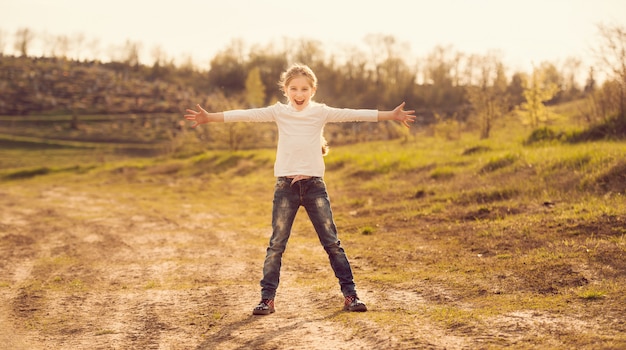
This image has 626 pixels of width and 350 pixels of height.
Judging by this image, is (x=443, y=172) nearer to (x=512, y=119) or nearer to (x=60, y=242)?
(x=60, y=242)

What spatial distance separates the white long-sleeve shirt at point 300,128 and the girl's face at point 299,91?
0.19ft

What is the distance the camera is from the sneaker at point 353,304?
5922 millimetres

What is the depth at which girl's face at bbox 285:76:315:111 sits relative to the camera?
6.22 metres

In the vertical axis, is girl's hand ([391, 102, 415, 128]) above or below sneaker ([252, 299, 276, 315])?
above

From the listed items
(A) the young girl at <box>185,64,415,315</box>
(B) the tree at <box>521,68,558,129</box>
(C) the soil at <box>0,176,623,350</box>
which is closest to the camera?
(C) the soil at <box>0,176,623,350</box>

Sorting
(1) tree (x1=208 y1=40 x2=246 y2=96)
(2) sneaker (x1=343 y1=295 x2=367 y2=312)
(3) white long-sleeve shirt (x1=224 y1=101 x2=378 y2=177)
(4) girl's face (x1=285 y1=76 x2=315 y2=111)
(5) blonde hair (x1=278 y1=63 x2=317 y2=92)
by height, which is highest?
(1) tree (x1=208 y1=40 x2=246 y2=96)

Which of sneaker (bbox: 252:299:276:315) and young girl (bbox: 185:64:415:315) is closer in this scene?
sneaker (bbox: 252:299:276:315)

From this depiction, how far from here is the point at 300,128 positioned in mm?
6277

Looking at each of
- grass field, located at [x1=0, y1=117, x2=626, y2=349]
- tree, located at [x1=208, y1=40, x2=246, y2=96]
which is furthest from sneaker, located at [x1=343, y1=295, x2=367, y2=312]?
tree, located at [x1=208, y1=40, x2=246, y2=96]

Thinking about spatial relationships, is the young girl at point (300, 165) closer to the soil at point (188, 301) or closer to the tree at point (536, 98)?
the soil at point (188, 301)

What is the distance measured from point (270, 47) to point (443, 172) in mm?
85063

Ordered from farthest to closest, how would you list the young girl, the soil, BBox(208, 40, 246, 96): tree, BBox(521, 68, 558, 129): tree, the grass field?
BBox(208, 40, 246, 96): tree → BBox(521, 68, 558, 129): tree → the young girl → the grass field → the soil

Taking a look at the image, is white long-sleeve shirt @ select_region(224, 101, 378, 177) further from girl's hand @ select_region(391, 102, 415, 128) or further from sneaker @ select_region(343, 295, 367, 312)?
sneaker @ select_region(343, 295, 367, 312)

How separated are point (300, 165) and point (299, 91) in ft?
2.45
